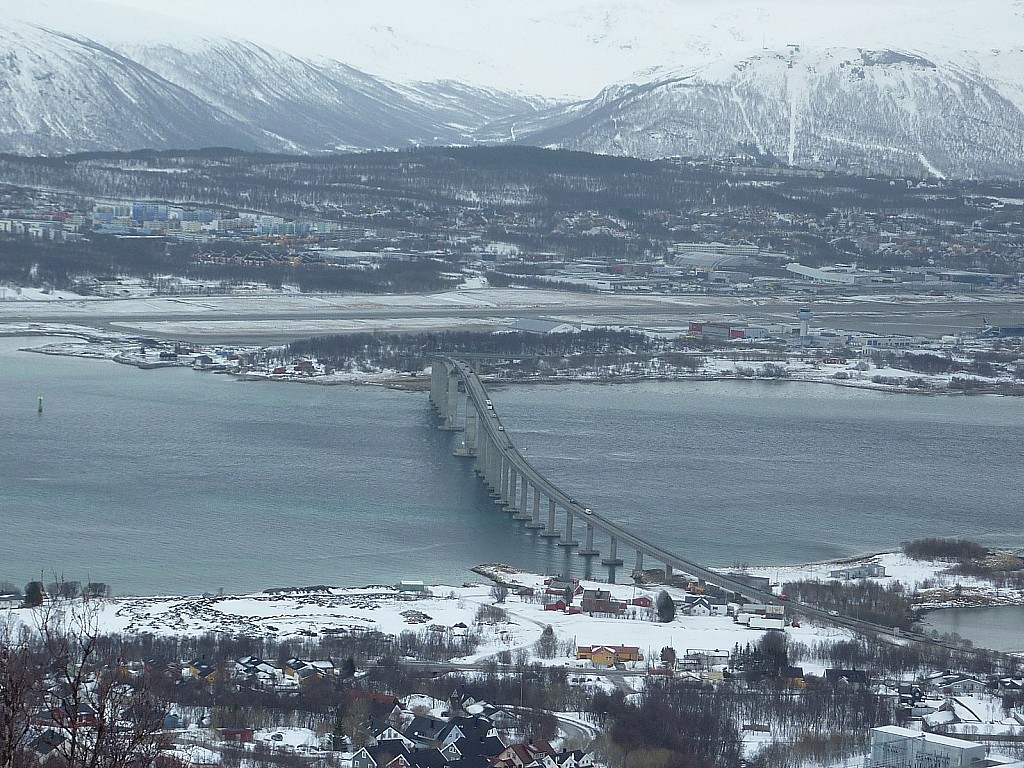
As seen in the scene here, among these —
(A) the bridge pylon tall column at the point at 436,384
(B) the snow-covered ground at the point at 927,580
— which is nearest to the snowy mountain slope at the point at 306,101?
(A) the bridge pylon tall column at the point at 436,384

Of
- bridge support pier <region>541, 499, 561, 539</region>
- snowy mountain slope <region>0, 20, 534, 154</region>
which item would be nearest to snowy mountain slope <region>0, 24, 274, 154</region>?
snowy mountain slope <region>0, 20, 534, 154</region>

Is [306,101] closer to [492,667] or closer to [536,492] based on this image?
[536,492]

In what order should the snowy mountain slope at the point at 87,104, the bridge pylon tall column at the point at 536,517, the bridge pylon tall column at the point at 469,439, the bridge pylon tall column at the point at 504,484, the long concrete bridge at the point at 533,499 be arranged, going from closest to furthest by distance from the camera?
the long concrete bridge at the point at 533,499
the bridge pylon tall column at the point at 536,517
the bridge pylon tall column at the point at 504,484
the bridge pylon tall column at the point at 469,439
the snowy mountain slope at the point at 87,104

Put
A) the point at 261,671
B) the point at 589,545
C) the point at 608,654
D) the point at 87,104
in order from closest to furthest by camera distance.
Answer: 1. the point at 261,671
2. the point at 608,654
3. the point at 589,545
4. the point at 87,104

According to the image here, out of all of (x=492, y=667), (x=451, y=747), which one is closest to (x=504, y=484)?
(x=492, y=667)

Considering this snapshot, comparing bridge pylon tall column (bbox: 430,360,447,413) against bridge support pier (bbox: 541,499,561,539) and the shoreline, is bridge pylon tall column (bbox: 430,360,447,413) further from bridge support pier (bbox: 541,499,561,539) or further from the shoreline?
bridge support pier (bbox: 541,499,561,539)

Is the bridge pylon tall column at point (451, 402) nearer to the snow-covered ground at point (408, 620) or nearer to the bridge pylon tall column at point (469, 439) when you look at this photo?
the bridge pylon tall column at point (469, 439)
